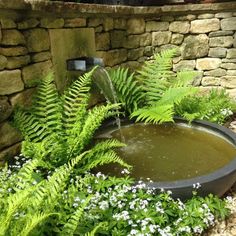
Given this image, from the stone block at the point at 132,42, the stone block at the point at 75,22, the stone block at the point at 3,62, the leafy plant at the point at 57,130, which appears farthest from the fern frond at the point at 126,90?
the stone block at the point at 3,62

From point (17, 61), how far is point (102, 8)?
1.20m

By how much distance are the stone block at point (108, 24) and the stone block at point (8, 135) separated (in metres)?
1.66

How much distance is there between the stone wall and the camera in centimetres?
255

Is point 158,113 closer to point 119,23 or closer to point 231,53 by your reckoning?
point 119,23

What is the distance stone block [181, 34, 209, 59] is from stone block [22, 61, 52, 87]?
2.23 meters

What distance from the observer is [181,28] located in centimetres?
446

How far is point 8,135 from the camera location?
2.62 metres

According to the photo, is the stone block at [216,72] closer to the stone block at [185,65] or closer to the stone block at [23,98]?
the stone block at [185,65]

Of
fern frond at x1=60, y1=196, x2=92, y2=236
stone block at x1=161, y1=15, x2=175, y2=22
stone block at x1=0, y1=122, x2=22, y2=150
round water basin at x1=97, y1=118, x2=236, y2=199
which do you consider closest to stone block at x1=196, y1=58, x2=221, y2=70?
stone block at x1=161, y1=15, x2=175, y2=22

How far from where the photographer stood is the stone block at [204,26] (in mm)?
4348

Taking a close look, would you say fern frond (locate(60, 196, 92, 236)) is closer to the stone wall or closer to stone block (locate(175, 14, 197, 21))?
the stone wall

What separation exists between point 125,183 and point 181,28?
2.84 meters

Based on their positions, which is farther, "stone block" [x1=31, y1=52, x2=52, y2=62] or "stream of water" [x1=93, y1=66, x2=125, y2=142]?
"stream of water" [x1=93, y1=66, x2=125, y2=142]

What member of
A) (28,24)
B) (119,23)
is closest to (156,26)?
(119,23)
